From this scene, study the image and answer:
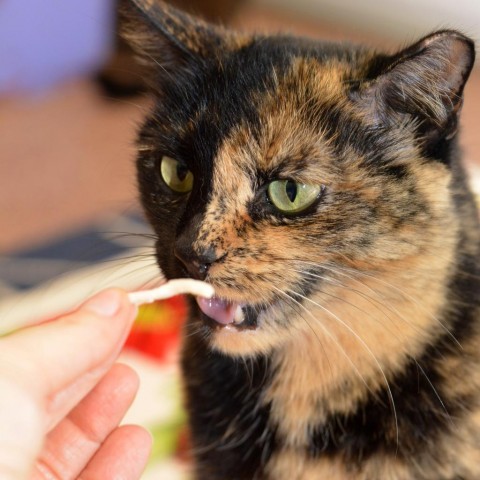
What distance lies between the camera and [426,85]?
0.82 meters

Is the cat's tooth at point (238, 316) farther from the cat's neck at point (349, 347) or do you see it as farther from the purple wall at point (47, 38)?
the purple wall at point (47, 38)

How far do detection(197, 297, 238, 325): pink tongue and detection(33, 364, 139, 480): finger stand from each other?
6.8 inches

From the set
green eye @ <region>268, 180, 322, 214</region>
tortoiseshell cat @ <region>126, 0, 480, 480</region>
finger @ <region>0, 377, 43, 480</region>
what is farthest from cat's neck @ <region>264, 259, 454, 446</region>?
finger @ <region>0, 377, 43, 480</region>

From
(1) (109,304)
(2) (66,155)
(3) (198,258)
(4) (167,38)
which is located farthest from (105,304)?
(2) (66,155)

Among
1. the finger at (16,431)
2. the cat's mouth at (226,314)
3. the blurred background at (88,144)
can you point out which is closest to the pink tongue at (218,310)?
the cat's mouth at (226,314)

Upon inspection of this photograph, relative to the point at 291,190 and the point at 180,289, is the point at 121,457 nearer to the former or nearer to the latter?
the point at 180,289

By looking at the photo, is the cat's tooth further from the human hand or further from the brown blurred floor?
the brown blurred floor

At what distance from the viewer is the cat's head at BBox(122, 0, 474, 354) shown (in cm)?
82

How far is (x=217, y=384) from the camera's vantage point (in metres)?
1.02

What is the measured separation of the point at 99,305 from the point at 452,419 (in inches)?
17.8

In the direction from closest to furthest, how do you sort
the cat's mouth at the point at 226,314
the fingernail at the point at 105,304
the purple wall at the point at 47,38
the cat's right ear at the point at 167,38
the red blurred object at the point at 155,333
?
the fingernail at the point at 105,304
the cat's mouth at the point at 226,314
the cat's right ear at the point at 167,38
the red blurred object at the point at 155,333
the purple wall at the point at 47,38

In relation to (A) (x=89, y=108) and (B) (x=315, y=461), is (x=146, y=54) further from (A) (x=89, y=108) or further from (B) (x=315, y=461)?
(A) (x=89, y=108)

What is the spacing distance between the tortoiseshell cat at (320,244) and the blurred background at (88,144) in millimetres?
422

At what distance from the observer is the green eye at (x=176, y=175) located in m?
0.93
